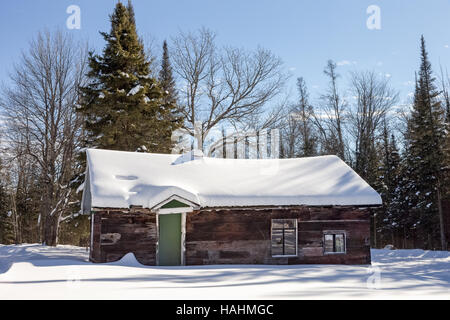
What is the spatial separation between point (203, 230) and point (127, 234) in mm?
2833

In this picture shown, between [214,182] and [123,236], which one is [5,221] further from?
[214,182]

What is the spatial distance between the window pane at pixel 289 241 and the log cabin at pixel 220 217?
4 centimetres

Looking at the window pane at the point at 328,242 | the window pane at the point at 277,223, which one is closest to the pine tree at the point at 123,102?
the window pane at the point at 277,223

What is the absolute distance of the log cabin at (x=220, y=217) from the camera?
14.7 meters

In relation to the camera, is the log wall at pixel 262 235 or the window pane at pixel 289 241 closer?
the log wall at pixel 262 235

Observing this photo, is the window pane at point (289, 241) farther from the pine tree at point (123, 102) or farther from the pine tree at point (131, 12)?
the pine tree at point (131, 12)

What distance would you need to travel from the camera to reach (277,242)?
52.6 ft

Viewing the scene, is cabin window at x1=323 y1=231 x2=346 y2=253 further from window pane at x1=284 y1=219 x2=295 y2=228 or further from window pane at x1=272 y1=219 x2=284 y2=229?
window pane at x1=272 y1=219 x2=284 y2=229

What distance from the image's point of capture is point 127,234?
14836 mm

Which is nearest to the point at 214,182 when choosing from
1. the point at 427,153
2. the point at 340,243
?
the point at 340,243

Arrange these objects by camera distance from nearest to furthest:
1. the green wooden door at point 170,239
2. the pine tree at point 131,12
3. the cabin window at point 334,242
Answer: the green wooden door at point 170,239, the cabin window at point 334,242, the pine tree at point 131,12

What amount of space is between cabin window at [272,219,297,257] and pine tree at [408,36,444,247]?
1850cm

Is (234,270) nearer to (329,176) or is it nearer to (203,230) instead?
(203,230)

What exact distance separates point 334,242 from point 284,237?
221 centimetres
